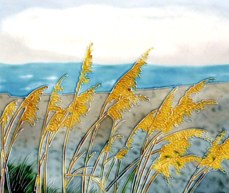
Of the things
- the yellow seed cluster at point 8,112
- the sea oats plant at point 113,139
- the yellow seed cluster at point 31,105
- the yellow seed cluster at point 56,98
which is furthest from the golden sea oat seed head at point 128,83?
the yellow seed cluster at point 8,112

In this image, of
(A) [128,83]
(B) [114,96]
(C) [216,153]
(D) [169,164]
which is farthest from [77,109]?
(C) [216,153]

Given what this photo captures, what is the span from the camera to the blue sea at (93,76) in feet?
23.5

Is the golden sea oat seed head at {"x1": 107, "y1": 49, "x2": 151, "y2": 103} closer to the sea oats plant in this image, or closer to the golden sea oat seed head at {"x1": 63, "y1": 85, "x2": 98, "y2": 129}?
the sea oats plant

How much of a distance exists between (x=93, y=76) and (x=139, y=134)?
52cm

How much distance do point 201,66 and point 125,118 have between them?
0.64m

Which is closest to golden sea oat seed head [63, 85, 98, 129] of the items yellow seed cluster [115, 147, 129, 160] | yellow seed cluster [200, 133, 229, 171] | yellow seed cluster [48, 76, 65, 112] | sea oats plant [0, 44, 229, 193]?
sea oats plant [0, 44, 229, 193]

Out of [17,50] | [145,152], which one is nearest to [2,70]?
[17,50]

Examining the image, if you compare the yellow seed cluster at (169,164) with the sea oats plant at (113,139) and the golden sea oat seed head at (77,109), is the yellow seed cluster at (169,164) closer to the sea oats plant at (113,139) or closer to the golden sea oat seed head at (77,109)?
the sea oats plant at (113,139)

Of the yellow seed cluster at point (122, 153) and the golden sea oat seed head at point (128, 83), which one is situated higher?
the golden sea oat seed head at point (128, 83)

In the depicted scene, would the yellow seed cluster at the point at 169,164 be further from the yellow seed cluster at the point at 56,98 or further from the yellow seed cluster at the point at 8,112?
the yellow seed cluster at the point at 8,112

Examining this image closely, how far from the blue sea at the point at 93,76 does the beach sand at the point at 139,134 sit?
2.3 inches

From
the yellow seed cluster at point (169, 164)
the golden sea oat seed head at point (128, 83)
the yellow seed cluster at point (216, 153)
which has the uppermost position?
the golden sea oat seed head at point (128, 83)

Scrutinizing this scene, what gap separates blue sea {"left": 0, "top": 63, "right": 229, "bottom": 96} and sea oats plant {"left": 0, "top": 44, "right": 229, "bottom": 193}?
5 centimetres

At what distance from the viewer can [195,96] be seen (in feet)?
23.6
